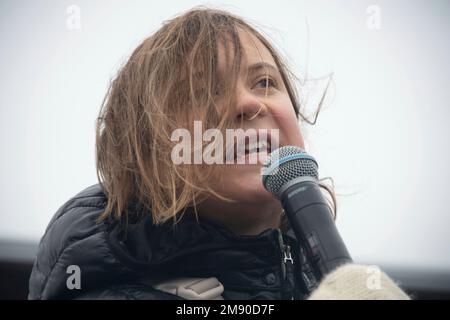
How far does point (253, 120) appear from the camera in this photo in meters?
0.89

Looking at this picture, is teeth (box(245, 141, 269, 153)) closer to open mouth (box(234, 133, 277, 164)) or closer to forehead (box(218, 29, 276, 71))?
open mouth (box(234, 133, 277, 164))

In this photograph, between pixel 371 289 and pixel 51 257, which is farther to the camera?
pixel 51 257

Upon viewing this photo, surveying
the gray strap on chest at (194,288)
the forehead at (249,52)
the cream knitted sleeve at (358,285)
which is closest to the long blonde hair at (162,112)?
the forehead at (249,52)

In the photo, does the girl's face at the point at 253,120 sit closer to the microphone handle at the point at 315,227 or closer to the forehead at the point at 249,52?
the forehead at the point at 249,52

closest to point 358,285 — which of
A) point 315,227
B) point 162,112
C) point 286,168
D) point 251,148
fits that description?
point 315,227

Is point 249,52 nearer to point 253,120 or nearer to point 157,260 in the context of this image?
point 253,120

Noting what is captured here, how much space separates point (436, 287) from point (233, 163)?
134cm

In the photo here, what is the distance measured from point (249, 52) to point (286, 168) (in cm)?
34

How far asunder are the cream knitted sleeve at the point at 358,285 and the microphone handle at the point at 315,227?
2 cm

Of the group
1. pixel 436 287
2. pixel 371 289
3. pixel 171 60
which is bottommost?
pixel 436 287

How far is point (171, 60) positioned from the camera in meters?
1.00
